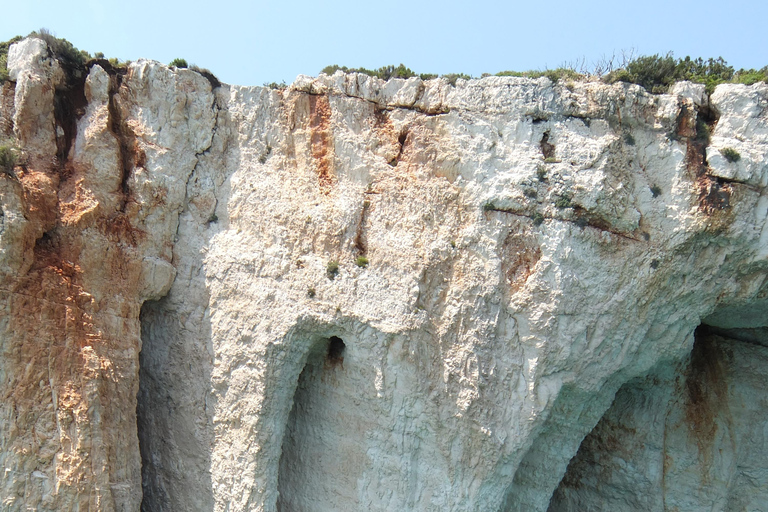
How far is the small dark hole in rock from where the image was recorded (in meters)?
12.4

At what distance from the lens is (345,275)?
38.5 feet

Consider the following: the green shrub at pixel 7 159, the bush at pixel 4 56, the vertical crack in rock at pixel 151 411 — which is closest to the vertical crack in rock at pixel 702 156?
the vertical crack in rock at pixel 151 411

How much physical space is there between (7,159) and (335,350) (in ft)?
24.5

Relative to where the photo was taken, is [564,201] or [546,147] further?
[546,147]

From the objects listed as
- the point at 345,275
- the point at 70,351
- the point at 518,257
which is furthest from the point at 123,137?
the point at 518,257

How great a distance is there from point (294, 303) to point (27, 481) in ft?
19.5

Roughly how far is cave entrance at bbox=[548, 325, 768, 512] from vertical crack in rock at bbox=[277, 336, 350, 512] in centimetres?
688

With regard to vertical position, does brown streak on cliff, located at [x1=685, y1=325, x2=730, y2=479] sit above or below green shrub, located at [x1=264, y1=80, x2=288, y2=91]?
below

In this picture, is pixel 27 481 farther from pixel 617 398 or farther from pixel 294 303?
pixel 617 398

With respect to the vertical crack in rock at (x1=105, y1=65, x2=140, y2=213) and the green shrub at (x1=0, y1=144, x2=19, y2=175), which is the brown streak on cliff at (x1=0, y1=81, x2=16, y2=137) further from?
the vertical crack in rock at (x1=105, y1=65, x2=140, y2=213)

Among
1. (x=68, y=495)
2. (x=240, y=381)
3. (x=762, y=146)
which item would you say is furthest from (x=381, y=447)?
(x=762, y=146)

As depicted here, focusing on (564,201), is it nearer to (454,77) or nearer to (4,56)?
(454,77)

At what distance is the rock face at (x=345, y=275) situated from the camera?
1084 centimetres

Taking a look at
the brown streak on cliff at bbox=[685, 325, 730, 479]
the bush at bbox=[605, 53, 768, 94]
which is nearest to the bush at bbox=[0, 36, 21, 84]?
the bush at bbox=[605, 53, 768, 94]
